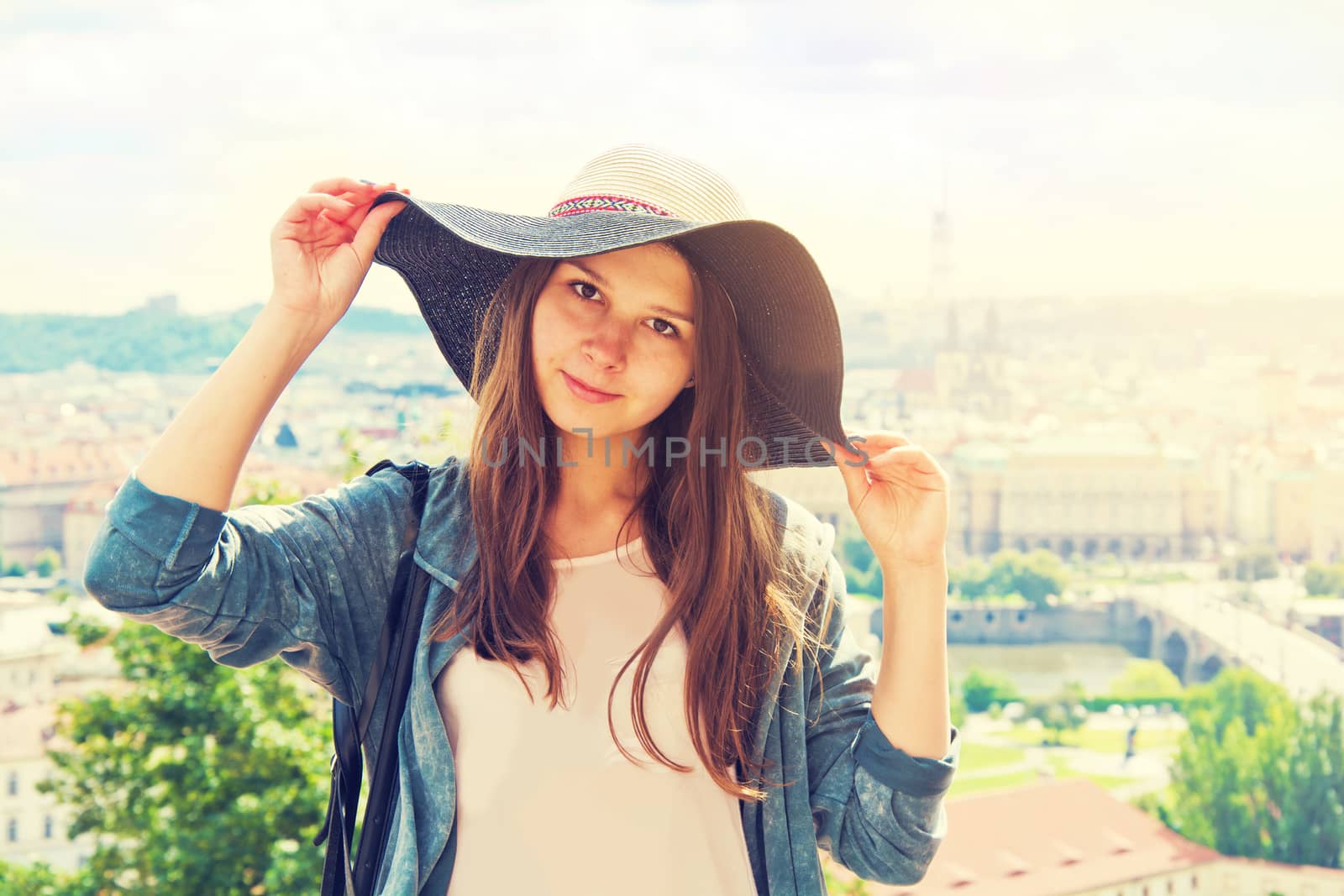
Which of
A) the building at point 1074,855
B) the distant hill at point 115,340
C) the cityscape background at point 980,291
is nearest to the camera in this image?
the distant hill at point 115,340

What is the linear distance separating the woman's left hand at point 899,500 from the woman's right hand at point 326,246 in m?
0.39

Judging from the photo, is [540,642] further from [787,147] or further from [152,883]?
[787,147]

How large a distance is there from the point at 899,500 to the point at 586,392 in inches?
10.1

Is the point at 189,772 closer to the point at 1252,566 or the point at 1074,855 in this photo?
the point at 1074,855

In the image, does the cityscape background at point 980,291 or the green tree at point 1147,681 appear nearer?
the cityscape background at point 980,291

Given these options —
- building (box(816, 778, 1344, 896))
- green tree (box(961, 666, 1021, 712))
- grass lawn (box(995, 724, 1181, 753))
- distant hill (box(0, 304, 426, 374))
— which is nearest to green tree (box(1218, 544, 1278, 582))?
grass lawn (box(995, 724, 1181, 753))

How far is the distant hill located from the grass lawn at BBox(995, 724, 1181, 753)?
12.8 metres

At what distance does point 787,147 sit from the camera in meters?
25.8

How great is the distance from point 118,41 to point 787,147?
46.4 ft

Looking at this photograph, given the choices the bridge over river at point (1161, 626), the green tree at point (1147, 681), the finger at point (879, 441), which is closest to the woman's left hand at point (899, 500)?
the finger at point (879, 441)

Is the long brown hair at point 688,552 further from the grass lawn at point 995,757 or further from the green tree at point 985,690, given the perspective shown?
the green tree at point 985,690

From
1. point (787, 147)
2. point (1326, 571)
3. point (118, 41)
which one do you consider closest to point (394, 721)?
point (1326, 571)

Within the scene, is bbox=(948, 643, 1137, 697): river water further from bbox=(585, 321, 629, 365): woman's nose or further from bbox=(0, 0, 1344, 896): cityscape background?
bbox=(585, 321, 629, 365): woman's nose

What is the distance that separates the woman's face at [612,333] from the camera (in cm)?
81
